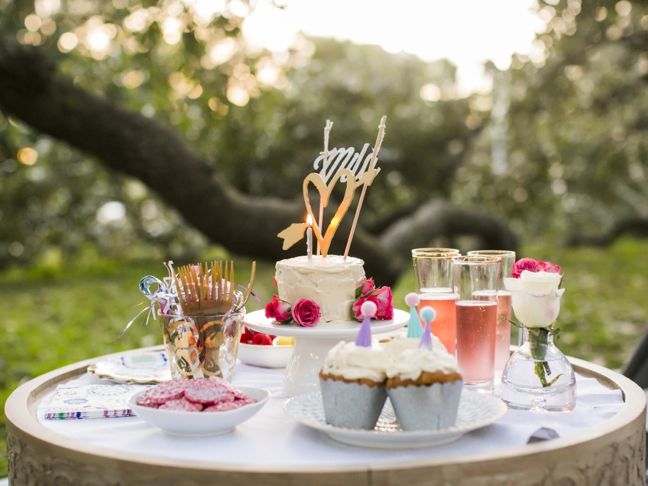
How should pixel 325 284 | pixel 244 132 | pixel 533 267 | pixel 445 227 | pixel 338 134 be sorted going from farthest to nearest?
pixel 338 134 < pixel 445 227 < pixel 244 132 < pixel 325 284 < pixel 533 267

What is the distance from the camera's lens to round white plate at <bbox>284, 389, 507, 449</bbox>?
150 cm

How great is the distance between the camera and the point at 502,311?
2.12 meters

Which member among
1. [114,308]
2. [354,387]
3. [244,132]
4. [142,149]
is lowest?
[114,308]

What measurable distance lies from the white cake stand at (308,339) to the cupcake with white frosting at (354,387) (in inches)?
12.7

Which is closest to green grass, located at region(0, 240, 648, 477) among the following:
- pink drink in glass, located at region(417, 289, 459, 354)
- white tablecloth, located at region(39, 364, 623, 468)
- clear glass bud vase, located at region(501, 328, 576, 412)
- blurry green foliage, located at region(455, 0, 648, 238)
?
blurry green foliage, located at region(455, 0, 648, 238)

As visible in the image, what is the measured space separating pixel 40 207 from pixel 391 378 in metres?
9.13

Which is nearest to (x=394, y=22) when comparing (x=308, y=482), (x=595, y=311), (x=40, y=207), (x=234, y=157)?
(x=234, y=157)

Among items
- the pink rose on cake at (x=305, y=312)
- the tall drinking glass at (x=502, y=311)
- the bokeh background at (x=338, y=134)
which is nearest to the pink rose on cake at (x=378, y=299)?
the pink rose on cake at (x=305, y=312)

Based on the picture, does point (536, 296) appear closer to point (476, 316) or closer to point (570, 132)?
point (476, 316)

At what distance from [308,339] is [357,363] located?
50 cm

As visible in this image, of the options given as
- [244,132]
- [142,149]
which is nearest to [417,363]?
[142,149]

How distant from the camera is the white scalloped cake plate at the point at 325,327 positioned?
1.90 metres

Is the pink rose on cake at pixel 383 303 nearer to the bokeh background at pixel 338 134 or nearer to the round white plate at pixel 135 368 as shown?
the round white plate at pixel 135 368

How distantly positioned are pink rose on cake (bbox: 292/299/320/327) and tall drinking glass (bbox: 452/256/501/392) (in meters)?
0.36
